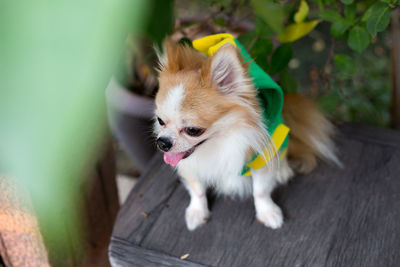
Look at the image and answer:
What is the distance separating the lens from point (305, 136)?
4.20ft

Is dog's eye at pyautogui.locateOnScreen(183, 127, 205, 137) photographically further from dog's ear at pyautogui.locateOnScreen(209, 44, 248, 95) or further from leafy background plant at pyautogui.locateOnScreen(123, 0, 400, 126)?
leafy background plant at pyautogui.locateOnScreen(123, 0, 400, 126)

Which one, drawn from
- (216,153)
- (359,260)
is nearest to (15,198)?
(216,153)

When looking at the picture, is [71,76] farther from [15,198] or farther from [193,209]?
[193,209]

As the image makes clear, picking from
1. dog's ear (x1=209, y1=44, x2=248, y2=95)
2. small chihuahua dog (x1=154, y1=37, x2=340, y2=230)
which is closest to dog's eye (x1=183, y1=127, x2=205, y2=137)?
small chihuahua dog (x1=154, y1=37, x2=340, y2=230)

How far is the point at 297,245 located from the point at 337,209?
18 cm

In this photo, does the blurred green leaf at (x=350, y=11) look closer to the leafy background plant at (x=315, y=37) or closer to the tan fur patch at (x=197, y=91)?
the leafy background plant at (x=315, y=37)

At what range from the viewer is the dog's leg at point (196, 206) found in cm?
112

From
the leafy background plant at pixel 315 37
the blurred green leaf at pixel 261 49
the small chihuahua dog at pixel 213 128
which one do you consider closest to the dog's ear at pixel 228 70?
the small chihuahua dog at pixel 213 128

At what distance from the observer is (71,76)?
0.24 metres

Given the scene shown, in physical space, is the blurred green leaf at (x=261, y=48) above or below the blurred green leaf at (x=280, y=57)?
above

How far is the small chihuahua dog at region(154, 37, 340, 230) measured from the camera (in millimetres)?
886

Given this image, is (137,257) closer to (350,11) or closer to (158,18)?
(158,18)

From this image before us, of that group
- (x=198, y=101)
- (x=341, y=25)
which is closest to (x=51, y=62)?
(x=198, y=101)

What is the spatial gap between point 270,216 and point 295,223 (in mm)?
78
